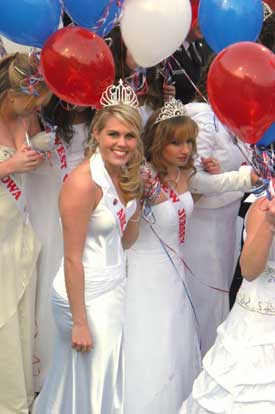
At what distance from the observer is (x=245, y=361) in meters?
2.90

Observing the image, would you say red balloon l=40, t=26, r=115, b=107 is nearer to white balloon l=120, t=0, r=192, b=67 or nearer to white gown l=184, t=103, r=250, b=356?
white balloon l=120, t=0, r=192, b=67

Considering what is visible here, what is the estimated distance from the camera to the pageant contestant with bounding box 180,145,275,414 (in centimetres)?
283

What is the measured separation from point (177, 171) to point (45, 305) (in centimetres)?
99

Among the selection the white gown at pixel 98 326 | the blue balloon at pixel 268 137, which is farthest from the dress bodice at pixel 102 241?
the blue balloon at pixel 268 137

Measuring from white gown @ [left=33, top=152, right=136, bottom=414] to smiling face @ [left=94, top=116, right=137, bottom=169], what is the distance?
0.14 ft

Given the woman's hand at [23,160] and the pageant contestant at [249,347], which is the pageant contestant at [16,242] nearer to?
the woman's hand at [23,160]

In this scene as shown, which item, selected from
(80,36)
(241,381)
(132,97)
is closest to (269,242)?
(241,381)

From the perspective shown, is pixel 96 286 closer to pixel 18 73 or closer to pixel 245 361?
pixel 245 361

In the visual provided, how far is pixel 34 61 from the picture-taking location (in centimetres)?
337

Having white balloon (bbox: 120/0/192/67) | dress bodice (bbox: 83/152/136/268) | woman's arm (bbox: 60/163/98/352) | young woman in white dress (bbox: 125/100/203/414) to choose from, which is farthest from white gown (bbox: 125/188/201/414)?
white balloon (bbox: 120/0/192/67)

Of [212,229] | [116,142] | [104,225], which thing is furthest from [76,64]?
[212,229]

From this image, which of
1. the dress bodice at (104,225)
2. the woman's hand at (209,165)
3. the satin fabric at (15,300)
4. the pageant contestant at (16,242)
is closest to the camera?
the dress bodice at (104,225)

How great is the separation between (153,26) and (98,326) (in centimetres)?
122

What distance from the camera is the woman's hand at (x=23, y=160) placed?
139 inches
